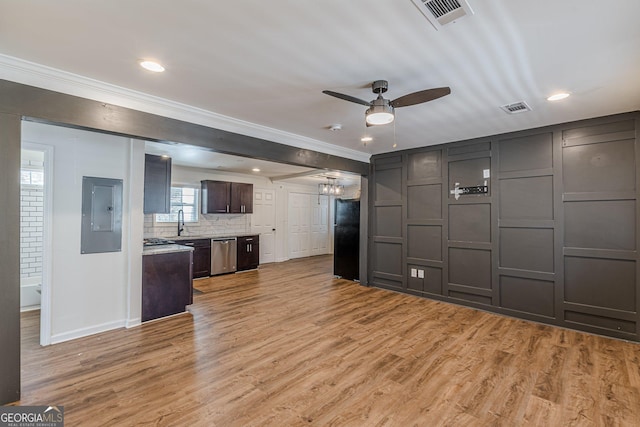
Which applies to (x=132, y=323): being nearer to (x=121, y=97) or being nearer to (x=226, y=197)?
(x=121, y=97)

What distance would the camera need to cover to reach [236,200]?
7.29m

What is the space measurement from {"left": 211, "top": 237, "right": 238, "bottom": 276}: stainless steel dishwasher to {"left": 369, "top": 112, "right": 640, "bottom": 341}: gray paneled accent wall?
12.0 feet

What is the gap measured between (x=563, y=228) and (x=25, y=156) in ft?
24.4

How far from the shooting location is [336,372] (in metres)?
2.61

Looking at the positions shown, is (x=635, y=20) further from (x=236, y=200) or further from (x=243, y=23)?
(x=236, y=200)

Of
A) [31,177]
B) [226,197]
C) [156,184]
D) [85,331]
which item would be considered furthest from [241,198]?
[85,331]

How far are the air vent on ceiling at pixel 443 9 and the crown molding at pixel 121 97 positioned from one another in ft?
8.04

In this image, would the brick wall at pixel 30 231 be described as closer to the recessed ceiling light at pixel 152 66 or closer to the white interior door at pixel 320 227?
the recessed ceiling light at pixel 152 66

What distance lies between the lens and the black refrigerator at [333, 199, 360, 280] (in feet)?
20.0

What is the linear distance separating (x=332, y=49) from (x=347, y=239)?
464 cm

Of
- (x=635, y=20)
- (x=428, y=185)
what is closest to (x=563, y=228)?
(x=428, y=185)

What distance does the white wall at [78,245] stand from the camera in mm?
3066

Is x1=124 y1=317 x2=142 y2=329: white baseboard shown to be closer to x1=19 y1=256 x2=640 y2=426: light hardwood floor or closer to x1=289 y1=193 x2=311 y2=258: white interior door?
x1=19 y1=256 x2=640 y2=426: light hardwood floor

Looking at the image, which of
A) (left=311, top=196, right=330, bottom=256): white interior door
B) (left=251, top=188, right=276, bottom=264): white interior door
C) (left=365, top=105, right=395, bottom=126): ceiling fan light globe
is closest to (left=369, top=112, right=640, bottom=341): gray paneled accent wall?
(left=365, top=105, right=395, bottom=126): ceiling fan light globe
